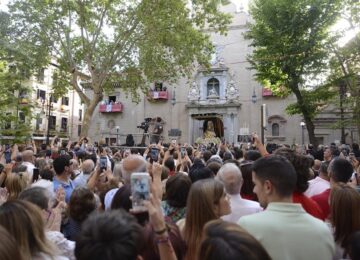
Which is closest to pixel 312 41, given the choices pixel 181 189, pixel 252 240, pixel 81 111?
pixel 181 189

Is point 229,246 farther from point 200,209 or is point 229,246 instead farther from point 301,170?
point 301,170

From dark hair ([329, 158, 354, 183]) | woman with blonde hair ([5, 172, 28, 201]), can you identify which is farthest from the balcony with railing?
dark hair ([329, 158, 354, 183])

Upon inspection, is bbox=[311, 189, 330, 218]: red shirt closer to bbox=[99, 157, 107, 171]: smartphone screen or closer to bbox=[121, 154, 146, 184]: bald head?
bbox=[121, 154, 146, 184]: bald head

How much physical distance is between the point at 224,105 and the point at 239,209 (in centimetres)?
3307

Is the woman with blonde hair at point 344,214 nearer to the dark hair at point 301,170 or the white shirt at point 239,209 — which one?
the dark hair at point 301,170

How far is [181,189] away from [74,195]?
48.8 inches

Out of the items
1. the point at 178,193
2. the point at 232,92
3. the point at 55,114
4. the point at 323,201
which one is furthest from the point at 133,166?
the point at 55,114

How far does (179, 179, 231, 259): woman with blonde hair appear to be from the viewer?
267 centimetres

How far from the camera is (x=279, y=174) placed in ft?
9.14

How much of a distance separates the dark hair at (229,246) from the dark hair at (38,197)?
6.98 ft

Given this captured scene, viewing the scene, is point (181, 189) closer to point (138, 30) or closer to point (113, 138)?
point (138, 30)

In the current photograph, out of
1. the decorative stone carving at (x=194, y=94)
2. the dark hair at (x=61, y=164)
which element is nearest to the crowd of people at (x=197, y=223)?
the dark hair at (x=61, y=164)

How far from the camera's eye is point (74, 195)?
387cm

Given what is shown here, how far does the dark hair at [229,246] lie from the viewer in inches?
62.6
